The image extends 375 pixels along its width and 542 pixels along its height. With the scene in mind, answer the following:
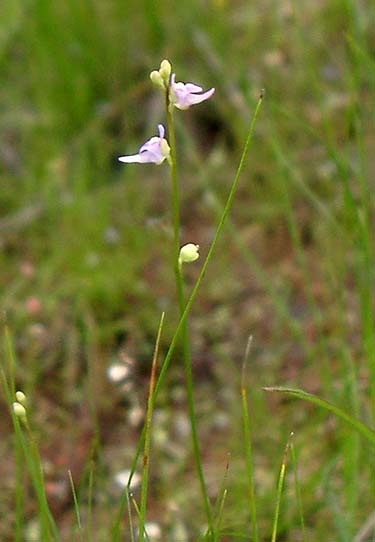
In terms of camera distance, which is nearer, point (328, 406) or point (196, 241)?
point (328, 406)

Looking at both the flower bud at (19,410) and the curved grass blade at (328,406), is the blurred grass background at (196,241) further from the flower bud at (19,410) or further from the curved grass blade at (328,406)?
the flower bud at (19,410)

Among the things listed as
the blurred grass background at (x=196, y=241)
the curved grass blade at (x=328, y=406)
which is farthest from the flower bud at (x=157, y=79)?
the blurred grass background at (x=196, y=241)

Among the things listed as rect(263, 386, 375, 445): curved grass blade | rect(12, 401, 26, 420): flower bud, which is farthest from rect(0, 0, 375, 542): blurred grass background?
rect(12, 401, 26, 420): flower bud

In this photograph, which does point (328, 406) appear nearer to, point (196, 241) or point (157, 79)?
point (157, 79)

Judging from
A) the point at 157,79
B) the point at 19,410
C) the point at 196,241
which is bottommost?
the point at 196,241

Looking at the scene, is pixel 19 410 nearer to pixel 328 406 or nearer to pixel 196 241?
pixel 328 406

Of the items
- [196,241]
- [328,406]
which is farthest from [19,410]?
[196,241]

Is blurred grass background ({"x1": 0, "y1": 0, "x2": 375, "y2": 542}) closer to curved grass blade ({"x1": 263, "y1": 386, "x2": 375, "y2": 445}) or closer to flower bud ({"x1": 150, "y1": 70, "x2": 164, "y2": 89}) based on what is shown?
curved grass blade ({"x1": 263, "y1": 386, "x2": 375, "y2": 445})

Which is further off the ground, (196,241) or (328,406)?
(328,406)
